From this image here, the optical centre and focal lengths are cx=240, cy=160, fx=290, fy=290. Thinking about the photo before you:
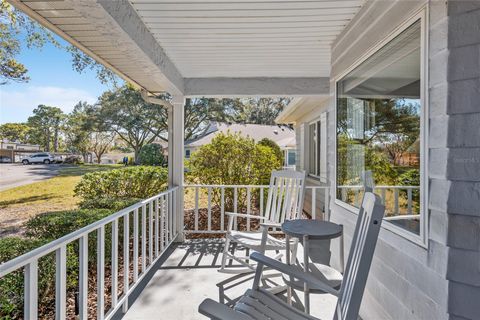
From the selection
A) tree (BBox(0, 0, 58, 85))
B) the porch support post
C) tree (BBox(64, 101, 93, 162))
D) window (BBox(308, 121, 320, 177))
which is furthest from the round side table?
tree (BBox(64, 101, 93, 162))

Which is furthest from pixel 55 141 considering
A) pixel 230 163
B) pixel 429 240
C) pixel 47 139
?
pixel 429 240

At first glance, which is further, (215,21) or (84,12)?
(215,21)

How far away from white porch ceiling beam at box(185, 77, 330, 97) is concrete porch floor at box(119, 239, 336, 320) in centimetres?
233

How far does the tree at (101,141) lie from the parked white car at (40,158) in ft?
10.7

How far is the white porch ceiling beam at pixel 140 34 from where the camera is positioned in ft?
6.22

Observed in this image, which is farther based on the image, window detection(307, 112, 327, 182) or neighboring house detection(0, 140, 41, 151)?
neighboring house detection(0, 140, 41, 151)

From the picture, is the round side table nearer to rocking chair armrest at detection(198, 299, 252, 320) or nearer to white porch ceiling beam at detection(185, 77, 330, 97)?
rocking chair armrest at detection(198, 299, 252, 320)

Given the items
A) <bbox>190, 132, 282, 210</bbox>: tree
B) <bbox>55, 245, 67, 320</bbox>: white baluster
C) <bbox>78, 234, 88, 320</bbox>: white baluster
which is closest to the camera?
<bbox>55, 245, 67, 320</bbox>: white baluster

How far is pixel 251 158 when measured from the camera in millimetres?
5629

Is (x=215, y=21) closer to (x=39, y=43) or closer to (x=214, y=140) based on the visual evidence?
(x=214, y=140)

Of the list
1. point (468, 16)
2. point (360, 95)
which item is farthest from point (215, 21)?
point (468, 16)

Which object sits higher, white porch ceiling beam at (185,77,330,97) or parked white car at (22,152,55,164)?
white porch ceiling beam at (185,77,330,97)

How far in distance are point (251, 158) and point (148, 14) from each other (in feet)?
11.8

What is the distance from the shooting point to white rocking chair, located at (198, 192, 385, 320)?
108 cm
